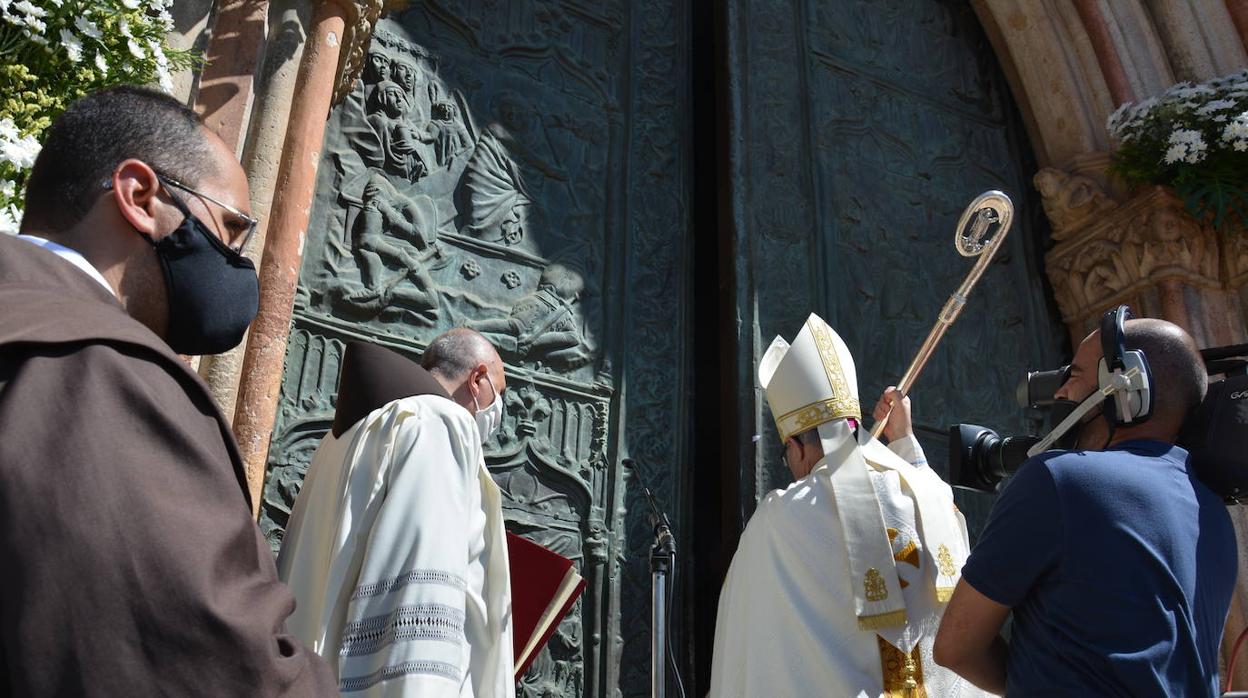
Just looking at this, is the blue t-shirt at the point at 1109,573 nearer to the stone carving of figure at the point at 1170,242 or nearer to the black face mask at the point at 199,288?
the black face mask at the point at 199,288

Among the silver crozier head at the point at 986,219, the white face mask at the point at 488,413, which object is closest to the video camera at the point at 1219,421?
the silver crozier head at the point at 986,219

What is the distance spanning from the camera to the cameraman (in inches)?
77.4

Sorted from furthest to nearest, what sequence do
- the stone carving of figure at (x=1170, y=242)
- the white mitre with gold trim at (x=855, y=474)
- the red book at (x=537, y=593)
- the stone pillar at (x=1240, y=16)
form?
1. the stone pillar at (x=1240, y=16)
2. the stone carving of figure at (x=1170, y=242)
3. the red book at (x=537, y=593)
4. the white mitre with gold trim at (x=855, y=474)

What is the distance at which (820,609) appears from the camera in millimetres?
3178

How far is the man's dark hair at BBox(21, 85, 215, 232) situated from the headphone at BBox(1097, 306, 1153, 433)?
67.2 inches

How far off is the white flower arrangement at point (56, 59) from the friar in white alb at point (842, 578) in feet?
6.88

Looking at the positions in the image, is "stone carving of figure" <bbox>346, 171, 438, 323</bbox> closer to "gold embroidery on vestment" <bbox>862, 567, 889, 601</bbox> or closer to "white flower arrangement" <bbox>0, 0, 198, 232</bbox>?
"white flower arrangement" <bbox>0, 0, 198, 232</bbox>

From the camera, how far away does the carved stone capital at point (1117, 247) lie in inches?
217

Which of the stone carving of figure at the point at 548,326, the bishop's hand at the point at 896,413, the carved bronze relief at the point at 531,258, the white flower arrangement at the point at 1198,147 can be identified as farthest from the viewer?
the white flower arrangement at the point at 1198,147

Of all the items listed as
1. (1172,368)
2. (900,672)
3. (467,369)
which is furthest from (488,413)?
(1172,368)

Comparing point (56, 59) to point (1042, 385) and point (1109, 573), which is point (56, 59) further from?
point (1109, 573)

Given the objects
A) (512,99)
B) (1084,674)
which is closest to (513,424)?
(512,99)

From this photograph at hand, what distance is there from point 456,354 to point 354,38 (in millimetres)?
1575

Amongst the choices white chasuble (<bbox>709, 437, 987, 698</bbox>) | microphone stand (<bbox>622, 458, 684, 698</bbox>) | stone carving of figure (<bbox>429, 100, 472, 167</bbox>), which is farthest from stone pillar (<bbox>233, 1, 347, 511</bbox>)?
white chasuble (<bbox>709, 437, 987, 698</bbox>)
